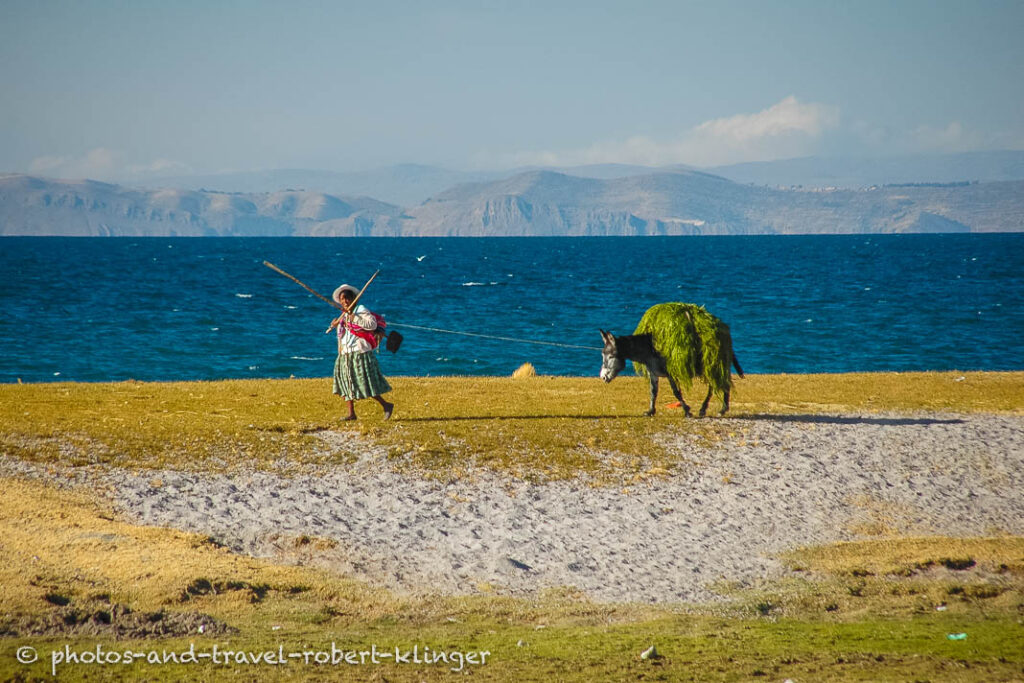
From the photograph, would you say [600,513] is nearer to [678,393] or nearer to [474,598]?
[474,598]

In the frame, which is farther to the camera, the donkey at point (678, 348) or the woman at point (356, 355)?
the donkey at point (678, 348)

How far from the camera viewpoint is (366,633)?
1034 cm

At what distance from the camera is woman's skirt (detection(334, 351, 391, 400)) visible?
56.7ft

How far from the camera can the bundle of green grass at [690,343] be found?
58.9 ft

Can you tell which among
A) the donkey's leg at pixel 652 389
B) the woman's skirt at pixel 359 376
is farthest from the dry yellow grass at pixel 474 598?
the woman's skirt at pixel 359 376

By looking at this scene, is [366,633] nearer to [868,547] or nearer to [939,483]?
[868,547]

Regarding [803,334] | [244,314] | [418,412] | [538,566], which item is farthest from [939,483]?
[244,314]

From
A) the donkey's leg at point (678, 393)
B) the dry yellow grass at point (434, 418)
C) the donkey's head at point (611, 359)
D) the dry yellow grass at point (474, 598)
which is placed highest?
the donkey's head at point (611, 359)

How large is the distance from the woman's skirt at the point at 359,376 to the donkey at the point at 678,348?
443 centimetres

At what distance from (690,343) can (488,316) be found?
2181 inches

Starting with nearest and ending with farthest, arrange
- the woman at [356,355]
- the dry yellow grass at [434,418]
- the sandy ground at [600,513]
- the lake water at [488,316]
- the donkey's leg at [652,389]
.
→ 1. the sandy ground at [600,513]
2. the dry yellow grass at [434,418]
3. the woman at [356,355]
4. the donkey's leg at [652,389]
5. the lake water at [488,316]

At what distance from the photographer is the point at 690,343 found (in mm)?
17953

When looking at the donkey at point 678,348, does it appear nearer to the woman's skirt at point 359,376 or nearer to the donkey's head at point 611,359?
the donkey's head at point 611,359

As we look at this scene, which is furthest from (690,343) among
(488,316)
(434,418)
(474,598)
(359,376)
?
(488,316)
